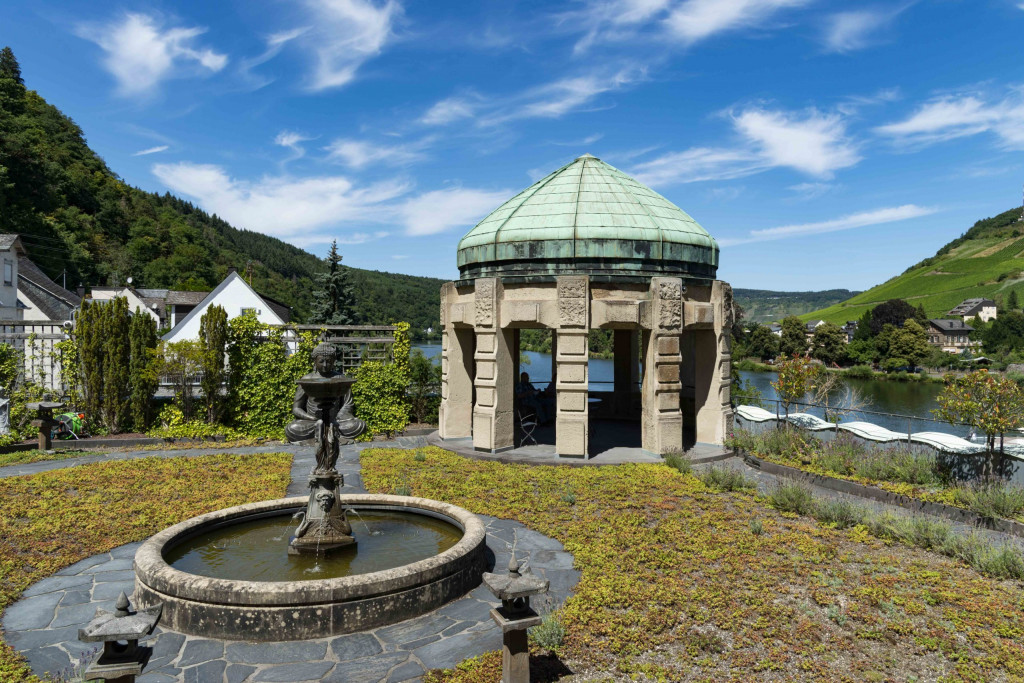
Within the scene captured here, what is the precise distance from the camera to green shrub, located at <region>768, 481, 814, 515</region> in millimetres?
10531

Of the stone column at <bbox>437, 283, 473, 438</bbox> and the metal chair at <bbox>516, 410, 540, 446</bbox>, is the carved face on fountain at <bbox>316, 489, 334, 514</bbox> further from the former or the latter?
the stone column at <bbox>437, 283, 473, 438</bbox>

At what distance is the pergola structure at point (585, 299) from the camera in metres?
14.5

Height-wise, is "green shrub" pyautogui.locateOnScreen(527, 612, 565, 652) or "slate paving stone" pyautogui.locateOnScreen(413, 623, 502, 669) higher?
"green shrub" pyautogui.locateOnScreen(527, 612, 565, 652)

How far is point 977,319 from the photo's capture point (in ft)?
291

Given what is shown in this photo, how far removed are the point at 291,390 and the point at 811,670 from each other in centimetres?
1545

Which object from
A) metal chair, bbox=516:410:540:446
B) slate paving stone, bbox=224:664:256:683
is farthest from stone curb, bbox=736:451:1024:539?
slate paving stone, bbox=224:664:256:683

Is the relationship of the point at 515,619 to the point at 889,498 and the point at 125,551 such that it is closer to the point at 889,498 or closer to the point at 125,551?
the point at 125,551

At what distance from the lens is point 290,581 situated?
6.93 metres

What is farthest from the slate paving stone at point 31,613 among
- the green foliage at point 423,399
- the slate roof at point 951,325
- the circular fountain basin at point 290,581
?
the slate roof at point 951,325

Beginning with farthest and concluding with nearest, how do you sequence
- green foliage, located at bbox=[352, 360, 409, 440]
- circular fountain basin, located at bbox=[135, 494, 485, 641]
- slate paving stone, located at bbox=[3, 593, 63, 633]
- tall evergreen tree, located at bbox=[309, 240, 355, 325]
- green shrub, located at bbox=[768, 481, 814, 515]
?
tall evergreen tree, located at bbox=[309, 240, 355, 325] → green foliage, located at bbox=[352, 360, 409, 440] → green shrub, located at bbox=[768, 481, 814, 515] → slate paving stone, located at bbox=[3, 593, 63, 633] → circular fountain basin, located at bbox=[135, 494, 485, 641]

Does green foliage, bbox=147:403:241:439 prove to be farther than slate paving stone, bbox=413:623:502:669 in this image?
Yes

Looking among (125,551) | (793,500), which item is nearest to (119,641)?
(125,551)

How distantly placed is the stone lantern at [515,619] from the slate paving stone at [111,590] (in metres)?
4.96

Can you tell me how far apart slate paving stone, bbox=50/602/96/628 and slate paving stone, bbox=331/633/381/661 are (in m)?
2.89
